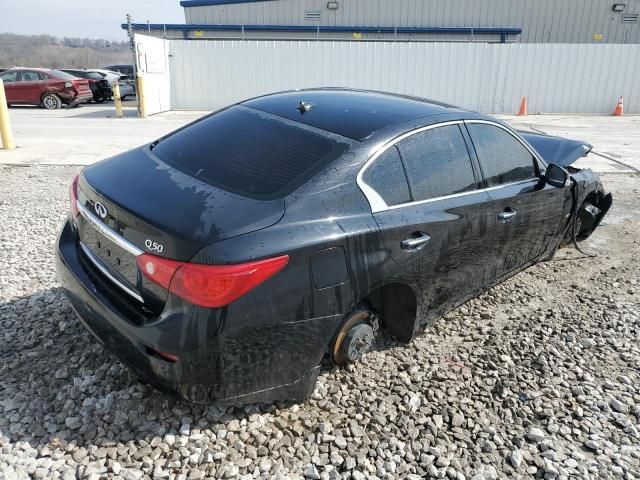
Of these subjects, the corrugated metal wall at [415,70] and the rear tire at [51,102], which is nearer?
the rear tire at [51,102]

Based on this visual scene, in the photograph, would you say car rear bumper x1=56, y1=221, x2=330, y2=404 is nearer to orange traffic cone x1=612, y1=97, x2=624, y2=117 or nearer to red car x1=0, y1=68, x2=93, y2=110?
red car x1=0, y1=68, x2=93, y2=110

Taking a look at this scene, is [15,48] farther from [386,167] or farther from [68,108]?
[386,167]

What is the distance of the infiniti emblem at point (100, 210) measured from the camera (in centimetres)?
245

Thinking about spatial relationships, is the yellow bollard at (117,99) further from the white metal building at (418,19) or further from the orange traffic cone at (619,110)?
the orange traffic cone at (619,110)

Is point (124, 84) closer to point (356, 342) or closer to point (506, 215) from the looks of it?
point (506, 215)

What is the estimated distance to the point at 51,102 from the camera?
18156 mm

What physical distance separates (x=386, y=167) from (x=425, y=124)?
1.63 feet

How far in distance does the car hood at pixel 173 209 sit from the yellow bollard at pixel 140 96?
14.7 meters

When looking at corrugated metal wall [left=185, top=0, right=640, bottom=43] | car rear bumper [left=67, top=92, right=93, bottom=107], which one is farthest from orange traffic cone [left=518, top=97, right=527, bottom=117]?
car rear bumper [left=67, top=92, right=93, bottom=107]

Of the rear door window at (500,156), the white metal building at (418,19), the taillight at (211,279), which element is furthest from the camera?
the white metal building at (418,19)

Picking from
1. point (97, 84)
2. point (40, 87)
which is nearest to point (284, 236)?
point (40, 87)

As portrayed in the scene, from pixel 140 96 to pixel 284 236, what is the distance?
1567 cm

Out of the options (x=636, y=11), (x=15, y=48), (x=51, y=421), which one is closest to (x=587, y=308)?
(x=51, y=421)

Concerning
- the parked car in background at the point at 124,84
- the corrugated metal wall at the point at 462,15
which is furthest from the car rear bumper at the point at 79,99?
the corrugated metal wall at the point at 462,15
